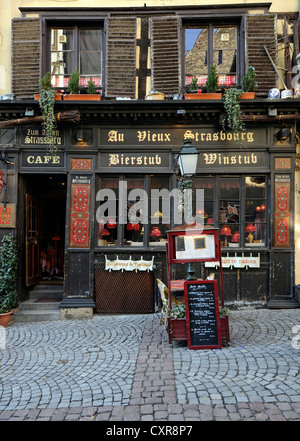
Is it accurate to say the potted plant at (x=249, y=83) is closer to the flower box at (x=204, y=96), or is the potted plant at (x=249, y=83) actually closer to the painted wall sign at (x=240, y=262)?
the flower box at (x=204, y=96)

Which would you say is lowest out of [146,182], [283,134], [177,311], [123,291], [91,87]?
[123,291]

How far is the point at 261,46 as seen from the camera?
7406 mm

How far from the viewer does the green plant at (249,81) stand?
7.00 m

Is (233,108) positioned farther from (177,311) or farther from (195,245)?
(177,311)

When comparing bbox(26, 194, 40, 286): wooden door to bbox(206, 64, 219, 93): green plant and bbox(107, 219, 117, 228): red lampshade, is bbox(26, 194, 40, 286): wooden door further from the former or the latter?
bbox(206, 64, 219, 93): green plant

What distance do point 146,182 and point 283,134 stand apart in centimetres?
344

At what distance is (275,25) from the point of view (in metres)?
7.37

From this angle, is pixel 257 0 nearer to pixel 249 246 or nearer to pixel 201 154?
pixel 201 154

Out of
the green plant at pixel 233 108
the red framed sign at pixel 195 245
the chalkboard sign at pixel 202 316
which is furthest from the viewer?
the green plant at pixel 233 108

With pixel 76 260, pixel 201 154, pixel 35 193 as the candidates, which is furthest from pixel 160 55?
pixel 76 260

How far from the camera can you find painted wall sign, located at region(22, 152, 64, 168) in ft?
24.2

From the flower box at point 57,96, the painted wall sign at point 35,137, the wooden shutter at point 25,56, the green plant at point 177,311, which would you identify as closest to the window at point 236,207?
the green plant at point 177,311

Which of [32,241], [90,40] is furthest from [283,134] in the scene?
[32,241]

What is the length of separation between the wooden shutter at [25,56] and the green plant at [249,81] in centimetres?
507
